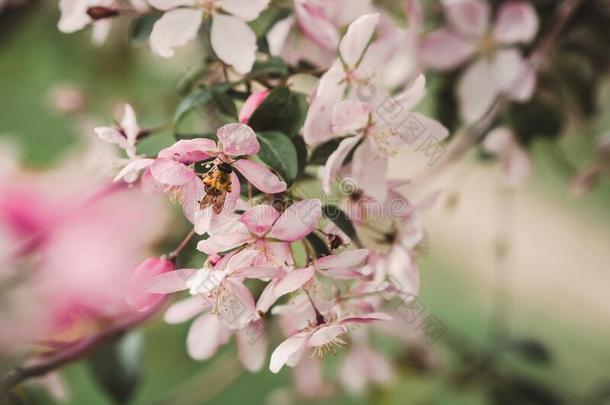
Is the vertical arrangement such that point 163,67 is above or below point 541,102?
below

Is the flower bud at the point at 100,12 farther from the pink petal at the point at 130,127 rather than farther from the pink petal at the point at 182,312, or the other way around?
the pink petal at the point at 182,312

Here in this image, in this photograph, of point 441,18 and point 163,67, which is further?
point 163,67

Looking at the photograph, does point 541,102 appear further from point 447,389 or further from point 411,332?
point 447,389

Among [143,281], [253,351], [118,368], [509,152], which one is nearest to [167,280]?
[143,281]

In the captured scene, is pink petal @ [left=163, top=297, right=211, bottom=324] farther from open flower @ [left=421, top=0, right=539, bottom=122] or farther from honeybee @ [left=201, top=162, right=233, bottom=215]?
open flower @ [left=421, top=0, right=539, bottom=122]

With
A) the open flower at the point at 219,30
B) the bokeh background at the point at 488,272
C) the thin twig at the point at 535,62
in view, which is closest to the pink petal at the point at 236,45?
the open flower at the point at 219,30

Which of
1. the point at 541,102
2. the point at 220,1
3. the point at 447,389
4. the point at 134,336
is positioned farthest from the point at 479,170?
the point at 220,1

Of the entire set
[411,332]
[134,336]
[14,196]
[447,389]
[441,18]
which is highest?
[441,18]

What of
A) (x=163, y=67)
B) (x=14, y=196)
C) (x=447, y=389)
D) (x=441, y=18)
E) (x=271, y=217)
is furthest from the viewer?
(x=163, y=67)
